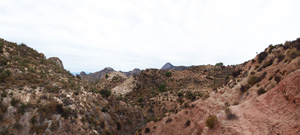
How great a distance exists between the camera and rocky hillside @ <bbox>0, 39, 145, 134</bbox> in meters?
12.7

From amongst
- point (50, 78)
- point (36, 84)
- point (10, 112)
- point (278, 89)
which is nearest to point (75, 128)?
point (10, 112)

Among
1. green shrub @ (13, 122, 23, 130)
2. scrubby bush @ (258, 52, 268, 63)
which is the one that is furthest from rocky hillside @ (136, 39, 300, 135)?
green shrub @ (13, 122, 23, 130)

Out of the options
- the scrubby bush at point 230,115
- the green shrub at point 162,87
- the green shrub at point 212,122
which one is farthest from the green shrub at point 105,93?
the green shrub at point 162,87

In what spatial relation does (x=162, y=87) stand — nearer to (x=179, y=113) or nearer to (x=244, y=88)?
(x=179, y=113)

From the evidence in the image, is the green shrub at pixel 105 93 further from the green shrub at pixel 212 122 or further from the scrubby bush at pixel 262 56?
the scrubby bush at pixel 262 56

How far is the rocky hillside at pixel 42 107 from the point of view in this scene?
1271cm

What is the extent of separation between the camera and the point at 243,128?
8758 mm

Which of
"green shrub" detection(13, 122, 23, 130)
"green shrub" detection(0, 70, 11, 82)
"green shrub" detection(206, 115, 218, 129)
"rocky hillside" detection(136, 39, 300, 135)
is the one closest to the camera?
"rocky hillside" detection(136, 39, 300, 135)

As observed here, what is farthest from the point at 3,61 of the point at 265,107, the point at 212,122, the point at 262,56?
the point at 262,56

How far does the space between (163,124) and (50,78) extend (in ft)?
57.0

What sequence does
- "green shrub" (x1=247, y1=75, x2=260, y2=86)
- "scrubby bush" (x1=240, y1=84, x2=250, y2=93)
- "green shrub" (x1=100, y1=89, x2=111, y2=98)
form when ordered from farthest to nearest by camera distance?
1. "green shrub" (x1=100, y1=89, x2=111, y2=98)
2. "scrubby bush" (x1=240, y1=84, x2=250, y2=93)
3. "green shrub" (x1=247, y1=75, x2=260, y2=86)

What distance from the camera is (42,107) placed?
14.2m

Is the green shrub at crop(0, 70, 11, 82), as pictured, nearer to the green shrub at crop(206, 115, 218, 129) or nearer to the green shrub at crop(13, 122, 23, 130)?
the green shrub at crop(13, 122, 23, 130)

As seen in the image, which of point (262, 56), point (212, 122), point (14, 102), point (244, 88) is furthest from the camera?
point (262, 56)
